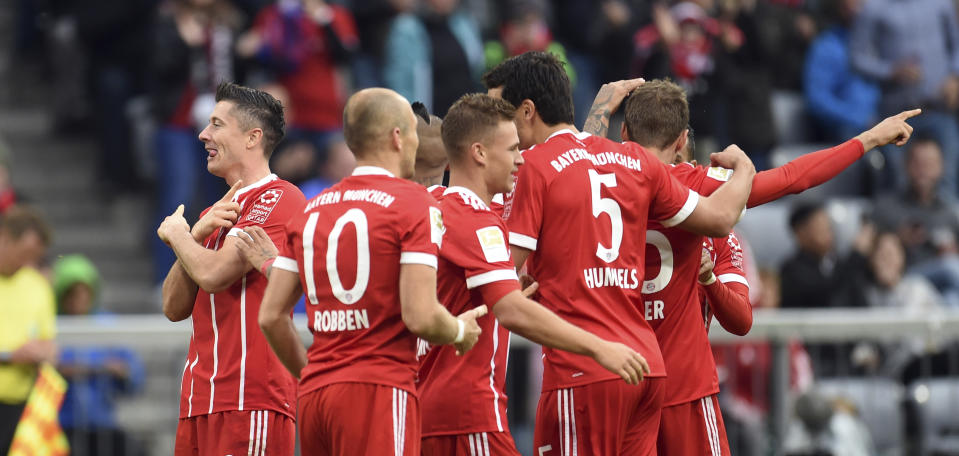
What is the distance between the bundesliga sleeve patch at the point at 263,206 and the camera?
7156mm

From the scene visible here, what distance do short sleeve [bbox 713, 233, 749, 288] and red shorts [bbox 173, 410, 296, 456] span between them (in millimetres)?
2494

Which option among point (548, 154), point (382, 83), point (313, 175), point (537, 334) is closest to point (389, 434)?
point (537, 334)

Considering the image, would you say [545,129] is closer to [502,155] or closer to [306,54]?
[502,155]

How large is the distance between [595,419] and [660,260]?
0.96 metres

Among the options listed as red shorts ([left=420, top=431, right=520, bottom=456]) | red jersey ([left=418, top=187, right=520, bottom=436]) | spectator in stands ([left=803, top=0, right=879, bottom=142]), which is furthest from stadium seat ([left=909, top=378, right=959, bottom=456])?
red shorts ([left=420, top=431, right=520, bottom=456])

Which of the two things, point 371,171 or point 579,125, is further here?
point 579,125

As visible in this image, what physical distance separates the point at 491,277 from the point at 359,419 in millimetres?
864

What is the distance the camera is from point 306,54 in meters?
13.9

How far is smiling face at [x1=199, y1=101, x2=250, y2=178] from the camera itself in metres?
7.34

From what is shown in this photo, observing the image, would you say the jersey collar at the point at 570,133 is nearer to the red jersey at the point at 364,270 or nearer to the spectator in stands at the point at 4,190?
the red jersey at the point at 364,270

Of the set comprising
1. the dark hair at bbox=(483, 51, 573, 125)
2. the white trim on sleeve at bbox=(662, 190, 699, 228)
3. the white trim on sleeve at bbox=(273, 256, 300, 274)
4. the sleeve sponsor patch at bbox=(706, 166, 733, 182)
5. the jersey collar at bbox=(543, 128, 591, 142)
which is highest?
the dark hair at bbox=(483, 51, 573, 125)

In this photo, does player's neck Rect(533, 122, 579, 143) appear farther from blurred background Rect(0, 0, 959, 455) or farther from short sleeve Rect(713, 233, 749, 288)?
blurred background Rect(0, 0, 959, 455)

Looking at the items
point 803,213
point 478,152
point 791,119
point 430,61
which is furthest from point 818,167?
point 791,119

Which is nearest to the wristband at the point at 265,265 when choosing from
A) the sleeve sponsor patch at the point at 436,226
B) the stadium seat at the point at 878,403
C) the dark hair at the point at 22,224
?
the sleeve sponsor patch at the point at 436,226
